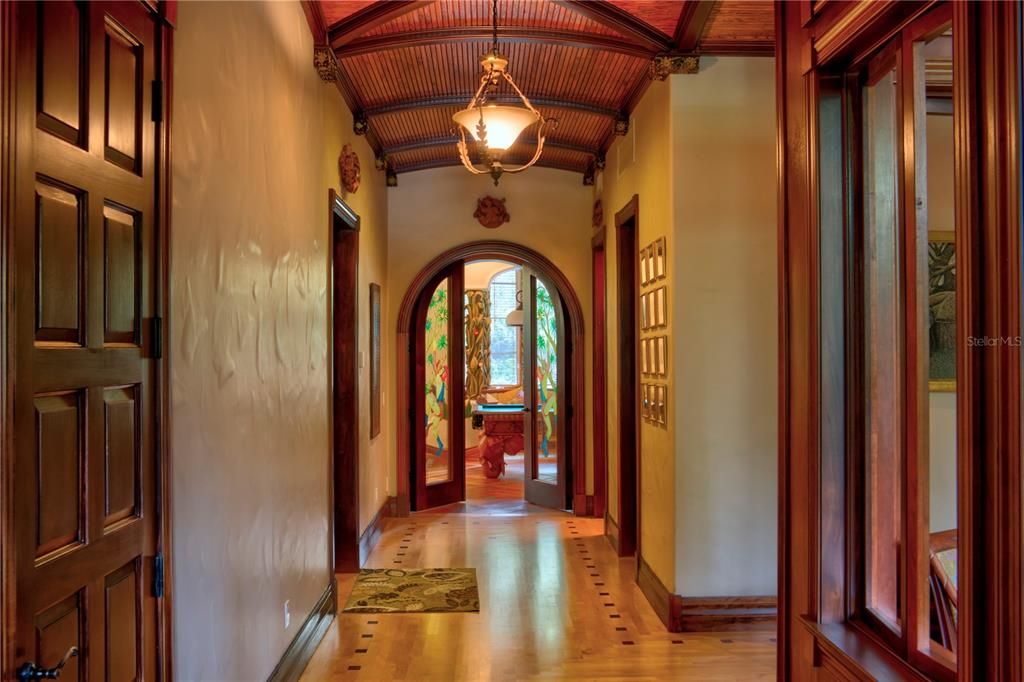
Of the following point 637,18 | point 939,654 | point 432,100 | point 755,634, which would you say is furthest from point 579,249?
point 939,654

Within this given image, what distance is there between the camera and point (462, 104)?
18.4ft

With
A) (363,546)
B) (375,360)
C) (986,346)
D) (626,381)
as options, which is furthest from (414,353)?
(986,346)

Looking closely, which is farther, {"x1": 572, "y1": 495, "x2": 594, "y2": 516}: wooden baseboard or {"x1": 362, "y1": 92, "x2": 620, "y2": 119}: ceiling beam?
{"x1": 572, "y1": 495, "x2": 594, "y2": 516}: wooden baseboard

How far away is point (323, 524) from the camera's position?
450 cm

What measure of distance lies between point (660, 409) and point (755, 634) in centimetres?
135

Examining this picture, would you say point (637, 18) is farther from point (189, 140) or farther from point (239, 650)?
point (239, 650)

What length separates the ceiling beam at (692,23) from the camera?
3820 mm

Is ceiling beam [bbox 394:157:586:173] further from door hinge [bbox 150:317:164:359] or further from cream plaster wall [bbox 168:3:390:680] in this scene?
door hinge [bbox 150:317:164:359]

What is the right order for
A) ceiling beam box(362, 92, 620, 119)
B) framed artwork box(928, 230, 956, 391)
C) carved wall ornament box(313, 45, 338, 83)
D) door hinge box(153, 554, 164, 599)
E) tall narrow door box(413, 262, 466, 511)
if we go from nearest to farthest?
door hinge box(153, 554, 164, 599)
framed artwork box(928, 230, 956, 391)
carved wall ornament box(313, 45, 338, 83)
ceiling beam box(362, 92, 620, 119)
tall narrow door box(413, 262, 466, 511)

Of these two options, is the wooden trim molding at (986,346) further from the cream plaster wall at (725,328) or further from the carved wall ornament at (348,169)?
the carved wall ornament at (348,169)

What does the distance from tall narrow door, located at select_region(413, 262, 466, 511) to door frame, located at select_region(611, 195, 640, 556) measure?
249 cm

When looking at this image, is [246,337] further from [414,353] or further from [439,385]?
[439,385]

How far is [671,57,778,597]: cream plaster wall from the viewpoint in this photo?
14.5ft

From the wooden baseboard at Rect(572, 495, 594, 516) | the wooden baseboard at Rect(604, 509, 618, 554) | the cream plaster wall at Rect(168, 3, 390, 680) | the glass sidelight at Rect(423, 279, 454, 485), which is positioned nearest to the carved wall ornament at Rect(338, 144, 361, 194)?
the cream plaster wall at Rect(168, 3, 390, 680)
